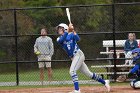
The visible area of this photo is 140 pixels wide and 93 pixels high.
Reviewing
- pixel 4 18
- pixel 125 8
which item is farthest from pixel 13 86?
pixel 125 8

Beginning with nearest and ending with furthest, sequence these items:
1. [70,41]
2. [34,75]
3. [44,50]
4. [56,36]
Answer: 1. [70,41]
2. [44,50]
3. [56,36]
4. [34,75]

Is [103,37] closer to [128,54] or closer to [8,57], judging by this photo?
[128,54]

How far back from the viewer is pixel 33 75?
19.5 m

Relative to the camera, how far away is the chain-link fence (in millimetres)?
17138

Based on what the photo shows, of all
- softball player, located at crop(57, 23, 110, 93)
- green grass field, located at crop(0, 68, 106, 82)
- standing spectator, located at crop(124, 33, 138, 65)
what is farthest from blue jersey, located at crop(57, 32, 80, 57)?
green grass field, located at crop(0, 68, 106, 82)

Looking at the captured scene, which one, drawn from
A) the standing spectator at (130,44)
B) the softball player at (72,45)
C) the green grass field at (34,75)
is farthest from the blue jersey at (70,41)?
the green grass field at (34,75)

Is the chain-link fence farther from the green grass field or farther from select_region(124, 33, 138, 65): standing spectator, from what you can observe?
select_region(124, 33, 138, 65): standing spectator

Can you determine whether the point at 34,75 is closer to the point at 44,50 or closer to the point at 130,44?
the point at 44,50

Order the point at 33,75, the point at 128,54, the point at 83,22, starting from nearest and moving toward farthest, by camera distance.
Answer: the point at 128,54
the point at 83,22
the point at 33,75

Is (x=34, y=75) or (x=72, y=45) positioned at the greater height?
(x=72, y=45)

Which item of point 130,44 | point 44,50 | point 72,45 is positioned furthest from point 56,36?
point 72,45

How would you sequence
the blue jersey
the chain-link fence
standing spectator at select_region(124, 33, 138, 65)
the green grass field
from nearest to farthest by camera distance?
the blue jersey, standing spectator at select_region(124, 33, 138, 65), the chain-link fence, the green grass field

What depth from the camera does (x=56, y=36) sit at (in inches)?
722

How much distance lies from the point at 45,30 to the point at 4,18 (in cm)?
254
